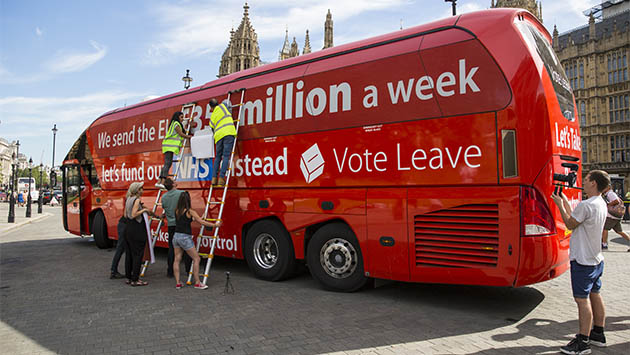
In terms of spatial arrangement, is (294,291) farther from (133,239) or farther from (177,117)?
(177,117)

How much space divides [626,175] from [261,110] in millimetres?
53113

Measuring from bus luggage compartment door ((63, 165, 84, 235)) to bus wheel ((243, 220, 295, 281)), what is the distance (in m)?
7.73

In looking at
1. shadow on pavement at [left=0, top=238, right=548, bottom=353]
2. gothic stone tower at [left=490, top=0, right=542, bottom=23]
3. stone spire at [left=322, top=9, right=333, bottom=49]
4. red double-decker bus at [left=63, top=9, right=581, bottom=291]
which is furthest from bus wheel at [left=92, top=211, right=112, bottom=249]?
stone spire at [left=322, top=9, right=333, bottom=49]

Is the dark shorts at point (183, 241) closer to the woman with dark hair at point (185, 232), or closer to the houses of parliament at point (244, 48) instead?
the woman with dark hair at point (185, 232)

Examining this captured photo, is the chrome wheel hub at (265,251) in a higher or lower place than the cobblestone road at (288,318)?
higher

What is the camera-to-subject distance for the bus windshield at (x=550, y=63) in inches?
215

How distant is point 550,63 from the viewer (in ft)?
18.9

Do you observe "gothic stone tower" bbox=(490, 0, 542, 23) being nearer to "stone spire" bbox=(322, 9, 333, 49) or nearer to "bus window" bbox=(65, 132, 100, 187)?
"stone spire" bbox=(322, 9, 333, 49)

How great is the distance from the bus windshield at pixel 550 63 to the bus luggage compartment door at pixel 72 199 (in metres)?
12.6

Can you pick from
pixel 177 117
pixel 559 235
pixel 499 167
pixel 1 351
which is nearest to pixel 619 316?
pixel 559 235

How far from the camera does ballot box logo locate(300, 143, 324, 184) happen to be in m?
6.89

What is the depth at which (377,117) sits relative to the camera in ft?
20.5

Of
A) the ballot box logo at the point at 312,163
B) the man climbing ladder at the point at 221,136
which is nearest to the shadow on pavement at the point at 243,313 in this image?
the ballot box logo at the point at 312,163

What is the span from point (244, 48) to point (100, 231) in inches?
3265
